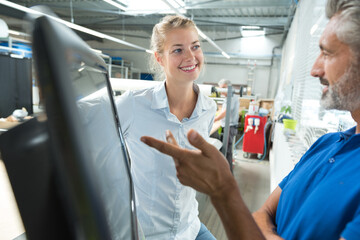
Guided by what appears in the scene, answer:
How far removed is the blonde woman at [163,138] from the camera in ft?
3.64

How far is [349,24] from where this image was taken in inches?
24.1

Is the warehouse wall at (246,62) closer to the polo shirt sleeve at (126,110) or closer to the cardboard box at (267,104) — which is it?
the cardboard box at (267,104)

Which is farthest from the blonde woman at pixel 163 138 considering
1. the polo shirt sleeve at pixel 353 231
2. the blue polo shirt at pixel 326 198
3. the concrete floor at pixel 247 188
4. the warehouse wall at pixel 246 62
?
the warehouse wall at pixel 246 62

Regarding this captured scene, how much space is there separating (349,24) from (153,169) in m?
0.87

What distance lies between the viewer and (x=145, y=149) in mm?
1103

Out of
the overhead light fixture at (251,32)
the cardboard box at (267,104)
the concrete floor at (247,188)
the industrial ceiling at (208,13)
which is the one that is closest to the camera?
the concrete floor at (247,188)

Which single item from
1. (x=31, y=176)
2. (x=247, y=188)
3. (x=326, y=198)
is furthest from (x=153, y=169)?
(x=247, y=188)

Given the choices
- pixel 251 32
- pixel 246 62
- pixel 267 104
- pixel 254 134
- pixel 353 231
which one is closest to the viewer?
pixel 353 231

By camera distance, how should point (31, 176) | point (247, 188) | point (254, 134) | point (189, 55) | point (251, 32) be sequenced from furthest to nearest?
point (251, 32)
point (254, 134)
point (247, 188)
point (189, 55)
point (31, 176)

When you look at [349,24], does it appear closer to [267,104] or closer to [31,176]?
[31,176]

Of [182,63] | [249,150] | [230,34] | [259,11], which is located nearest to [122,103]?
[182,63]

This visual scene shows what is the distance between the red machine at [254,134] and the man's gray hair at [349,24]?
410 cm

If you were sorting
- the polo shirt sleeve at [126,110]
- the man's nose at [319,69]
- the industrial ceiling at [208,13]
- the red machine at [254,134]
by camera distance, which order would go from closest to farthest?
the man's nose at [319,69], the polo shirt sleeve at [126,110], the red machine at [254,134], the industrial ceiling at [208,13]

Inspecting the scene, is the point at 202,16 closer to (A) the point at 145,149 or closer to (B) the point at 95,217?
(A) the point at 145,149
